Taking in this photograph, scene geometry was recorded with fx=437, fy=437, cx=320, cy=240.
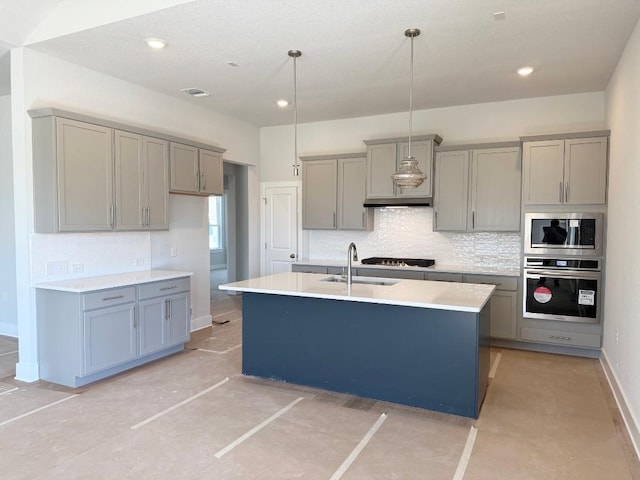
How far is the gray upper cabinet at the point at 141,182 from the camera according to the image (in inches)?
171

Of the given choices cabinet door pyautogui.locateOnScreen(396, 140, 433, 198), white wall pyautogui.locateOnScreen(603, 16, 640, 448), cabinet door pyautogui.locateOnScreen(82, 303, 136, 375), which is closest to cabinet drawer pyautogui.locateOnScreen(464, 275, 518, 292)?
white wall pyautogui.locateOnScreen(603, 16, 640, 448)

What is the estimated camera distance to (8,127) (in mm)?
5219

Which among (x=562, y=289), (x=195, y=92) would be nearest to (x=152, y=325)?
(x=195, y=92)

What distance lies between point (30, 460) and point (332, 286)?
2393mm

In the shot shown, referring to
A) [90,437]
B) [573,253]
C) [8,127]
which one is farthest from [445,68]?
[8,127]

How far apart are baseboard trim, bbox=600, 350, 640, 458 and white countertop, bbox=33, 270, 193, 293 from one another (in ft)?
13.3

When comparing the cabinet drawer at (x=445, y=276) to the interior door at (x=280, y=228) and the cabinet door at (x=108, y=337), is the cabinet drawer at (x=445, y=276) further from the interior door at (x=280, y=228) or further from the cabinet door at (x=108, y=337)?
the cabinet door at (x=108, y=337)

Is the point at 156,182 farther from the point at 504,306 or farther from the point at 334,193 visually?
the point at 504,306

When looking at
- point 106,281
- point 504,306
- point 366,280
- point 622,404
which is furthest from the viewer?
point 504,306

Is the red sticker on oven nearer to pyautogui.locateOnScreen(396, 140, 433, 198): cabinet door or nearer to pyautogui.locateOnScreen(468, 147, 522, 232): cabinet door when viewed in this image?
pyautogui.locateOnScreen(468, 147, 522, 232): cabinet door

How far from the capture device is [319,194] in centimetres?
634

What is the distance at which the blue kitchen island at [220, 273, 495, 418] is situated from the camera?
3.22 metres

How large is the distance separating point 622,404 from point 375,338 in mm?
1933

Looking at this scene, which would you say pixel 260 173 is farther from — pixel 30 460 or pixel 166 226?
pixel 30 460
